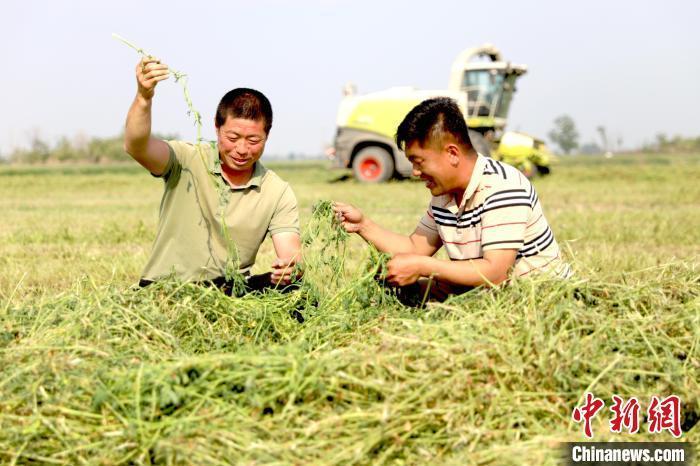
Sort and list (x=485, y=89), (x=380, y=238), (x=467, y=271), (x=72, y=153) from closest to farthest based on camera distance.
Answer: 1. (x=467, y=271)
2. (x=380, y=238)
3. (x=485, y=89)
4. (x=72, y=153)

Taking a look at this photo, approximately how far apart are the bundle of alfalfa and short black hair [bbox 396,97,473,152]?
806 millimetres

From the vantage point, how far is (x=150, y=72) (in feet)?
11.7

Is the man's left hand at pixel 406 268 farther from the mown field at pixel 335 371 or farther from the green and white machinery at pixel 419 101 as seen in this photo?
the green and white machinery at pixel 419 101

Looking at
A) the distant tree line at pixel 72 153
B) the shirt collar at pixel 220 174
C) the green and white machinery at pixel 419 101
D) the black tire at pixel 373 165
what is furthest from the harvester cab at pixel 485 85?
the distant tree line at pixel 72 153

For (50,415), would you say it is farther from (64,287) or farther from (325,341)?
(64,287)

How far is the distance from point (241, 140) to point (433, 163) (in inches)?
40.7

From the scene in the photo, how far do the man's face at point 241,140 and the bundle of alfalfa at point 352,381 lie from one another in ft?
3.37

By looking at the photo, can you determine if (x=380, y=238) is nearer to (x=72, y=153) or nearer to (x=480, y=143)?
(x=480, y=143)

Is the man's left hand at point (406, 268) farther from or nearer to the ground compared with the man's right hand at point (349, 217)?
nearer to the ground

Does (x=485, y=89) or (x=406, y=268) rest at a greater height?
(x=485, y=89)

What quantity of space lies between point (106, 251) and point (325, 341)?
444 cm

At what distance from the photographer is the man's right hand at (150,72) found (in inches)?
141

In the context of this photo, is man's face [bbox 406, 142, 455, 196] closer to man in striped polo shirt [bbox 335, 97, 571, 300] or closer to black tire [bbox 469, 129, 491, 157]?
man in striped polo shirt [bbox 335, 97, 571, 300]

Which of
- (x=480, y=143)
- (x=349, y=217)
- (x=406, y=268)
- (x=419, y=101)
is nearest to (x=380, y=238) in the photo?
(x=349, y=217)
